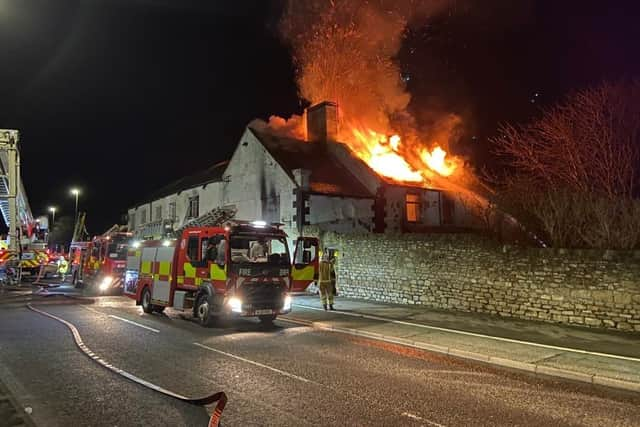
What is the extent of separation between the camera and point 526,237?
13977 mm

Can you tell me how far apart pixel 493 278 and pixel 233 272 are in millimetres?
7352

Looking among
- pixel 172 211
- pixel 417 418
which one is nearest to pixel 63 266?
pixel 172 211

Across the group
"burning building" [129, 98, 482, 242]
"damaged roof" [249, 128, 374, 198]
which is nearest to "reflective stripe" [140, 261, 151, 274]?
"burning building" [129, 98, 482, 242]

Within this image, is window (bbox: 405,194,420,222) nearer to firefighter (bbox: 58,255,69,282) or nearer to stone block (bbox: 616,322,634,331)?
stone block (bbox: 616,322,634,331)

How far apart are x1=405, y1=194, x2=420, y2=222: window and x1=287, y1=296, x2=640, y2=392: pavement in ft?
37.2

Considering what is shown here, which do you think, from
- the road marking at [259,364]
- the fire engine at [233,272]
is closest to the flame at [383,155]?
the fire engine at [233,272]

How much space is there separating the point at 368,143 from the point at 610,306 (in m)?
20.4

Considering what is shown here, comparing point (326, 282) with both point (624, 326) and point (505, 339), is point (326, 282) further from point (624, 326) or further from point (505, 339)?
point (624, 326)

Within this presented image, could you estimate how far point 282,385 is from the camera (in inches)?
267

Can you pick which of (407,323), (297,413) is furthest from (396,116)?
(297,413)

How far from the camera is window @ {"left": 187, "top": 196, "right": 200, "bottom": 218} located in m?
32.6

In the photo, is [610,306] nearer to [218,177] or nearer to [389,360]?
[389,360]

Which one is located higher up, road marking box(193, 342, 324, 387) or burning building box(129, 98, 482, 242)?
burning building box(129, 98, 482, 242)

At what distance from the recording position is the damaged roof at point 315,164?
24.0 metres
